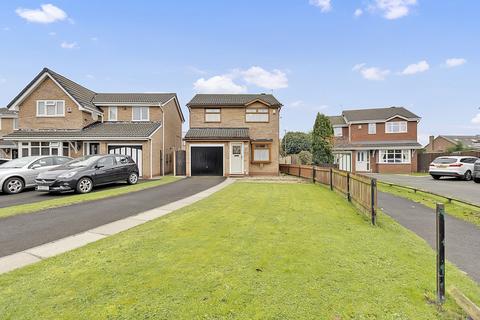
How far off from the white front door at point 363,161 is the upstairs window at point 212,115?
792 inches

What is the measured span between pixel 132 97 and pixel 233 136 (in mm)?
10495

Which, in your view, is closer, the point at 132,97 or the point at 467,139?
the point at 132,97

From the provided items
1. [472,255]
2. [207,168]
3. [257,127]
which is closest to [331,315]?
[472,255]

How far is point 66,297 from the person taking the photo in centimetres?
324

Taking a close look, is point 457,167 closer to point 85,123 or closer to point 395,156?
point 395,156

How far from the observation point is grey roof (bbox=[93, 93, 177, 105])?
2459 centimetres

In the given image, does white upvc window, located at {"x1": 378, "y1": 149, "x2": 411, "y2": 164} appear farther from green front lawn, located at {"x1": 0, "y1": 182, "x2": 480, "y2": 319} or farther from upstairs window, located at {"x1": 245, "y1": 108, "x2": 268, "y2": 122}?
green front lawn, located at {"x1": 0, "y1": 182, "x2": 480, "y2": 319}

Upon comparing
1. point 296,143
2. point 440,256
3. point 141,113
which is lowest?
point 440,256

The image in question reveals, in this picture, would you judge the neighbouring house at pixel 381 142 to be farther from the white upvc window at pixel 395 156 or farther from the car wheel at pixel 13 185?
the car wheel at pixel 13 185

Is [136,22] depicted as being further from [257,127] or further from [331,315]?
[331,315]

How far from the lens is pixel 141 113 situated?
24641mm

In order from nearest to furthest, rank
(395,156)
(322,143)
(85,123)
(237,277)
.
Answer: (237,277) → (85,123) → (395,156) → (322,143)

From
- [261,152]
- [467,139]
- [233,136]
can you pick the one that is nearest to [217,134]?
[233,136]

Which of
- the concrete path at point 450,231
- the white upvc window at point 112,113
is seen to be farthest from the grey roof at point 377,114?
the white upvc window at point 112,113
